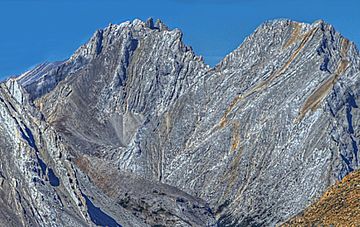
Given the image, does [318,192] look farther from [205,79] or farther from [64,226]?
[205,79]

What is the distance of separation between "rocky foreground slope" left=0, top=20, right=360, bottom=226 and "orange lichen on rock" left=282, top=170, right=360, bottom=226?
62.1 m

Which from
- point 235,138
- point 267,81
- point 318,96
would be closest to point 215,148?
point 235,138

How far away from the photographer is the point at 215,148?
17075 centimetres

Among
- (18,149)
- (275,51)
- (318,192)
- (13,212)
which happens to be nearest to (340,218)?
Result: (13,212)

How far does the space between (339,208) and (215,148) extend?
12057cm

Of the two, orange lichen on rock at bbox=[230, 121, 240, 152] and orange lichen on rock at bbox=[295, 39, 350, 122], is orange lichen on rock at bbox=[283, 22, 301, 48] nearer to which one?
orange lichen on rock at bbox=[295, 39, 350, 122]

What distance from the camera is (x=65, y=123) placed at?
A: 19462 centimetres

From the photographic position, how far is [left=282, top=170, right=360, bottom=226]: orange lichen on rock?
4919 cm

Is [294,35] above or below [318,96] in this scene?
above

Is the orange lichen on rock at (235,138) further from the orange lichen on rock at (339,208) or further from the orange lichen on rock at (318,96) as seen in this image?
the orange lichen on rock at (339,208)

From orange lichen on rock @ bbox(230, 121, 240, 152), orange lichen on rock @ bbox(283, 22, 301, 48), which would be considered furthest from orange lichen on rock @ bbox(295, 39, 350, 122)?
orange lichen on rock @ bbox(283, 22, 301, 48)

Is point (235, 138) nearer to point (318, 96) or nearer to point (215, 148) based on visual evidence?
point (215, 148)

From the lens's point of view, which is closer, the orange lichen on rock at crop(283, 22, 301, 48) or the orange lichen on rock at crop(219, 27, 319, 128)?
the orange lichen on rock at crop(219, 27, 319, 128)

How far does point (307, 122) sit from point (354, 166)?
36.7 feet
